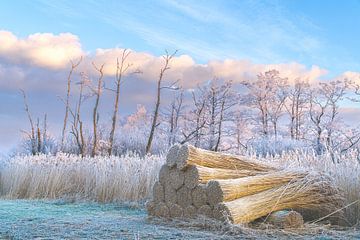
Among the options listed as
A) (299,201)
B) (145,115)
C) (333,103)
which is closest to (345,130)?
(333,103)

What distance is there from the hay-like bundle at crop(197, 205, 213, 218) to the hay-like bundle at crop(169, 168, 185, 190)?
0.46 metres

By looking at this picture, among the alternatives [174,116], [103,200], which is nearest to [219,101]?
[174,116]

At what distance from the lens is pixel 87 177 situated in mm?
9930

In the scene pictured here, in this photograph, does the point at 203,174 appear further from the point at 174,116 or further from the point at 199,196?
the point at 174,116

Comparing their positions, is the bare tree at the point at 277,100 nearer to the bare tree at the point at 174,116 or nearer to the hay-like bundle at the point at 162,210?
the bare tree at the point at 174,116

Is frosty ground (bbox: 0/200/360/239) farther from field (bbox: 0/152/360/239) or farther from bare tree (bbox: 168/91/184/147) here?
bare tree (bbox: 168/91/184/147)

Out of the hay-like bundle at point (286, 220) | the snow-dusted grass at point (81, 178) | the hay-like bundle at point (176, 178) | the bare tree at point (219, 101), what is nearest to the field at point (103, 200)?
the snow-dusted grass at point (81, 178)

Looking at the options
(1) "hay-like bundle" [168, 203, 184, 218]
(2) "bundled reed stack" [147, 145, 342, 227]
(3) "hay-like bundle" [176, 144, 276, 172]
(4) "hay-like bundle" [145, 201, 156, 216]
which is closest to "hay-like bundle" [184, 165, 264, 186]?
(2) "bundled reed stack" [147, 145, 342, 227]

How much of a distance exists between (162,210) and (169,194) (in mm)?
220

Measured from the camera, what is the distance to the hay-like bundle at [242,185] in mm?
5242

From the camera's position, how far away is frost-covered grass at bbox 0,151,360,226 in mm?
8953

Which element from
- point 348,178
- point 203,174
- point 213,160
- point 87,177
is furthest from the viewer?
point 87,177

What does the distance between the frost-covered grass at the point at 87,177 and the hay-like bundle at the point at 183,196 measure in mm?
2294

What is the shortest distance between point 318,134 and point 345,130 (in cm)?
339
